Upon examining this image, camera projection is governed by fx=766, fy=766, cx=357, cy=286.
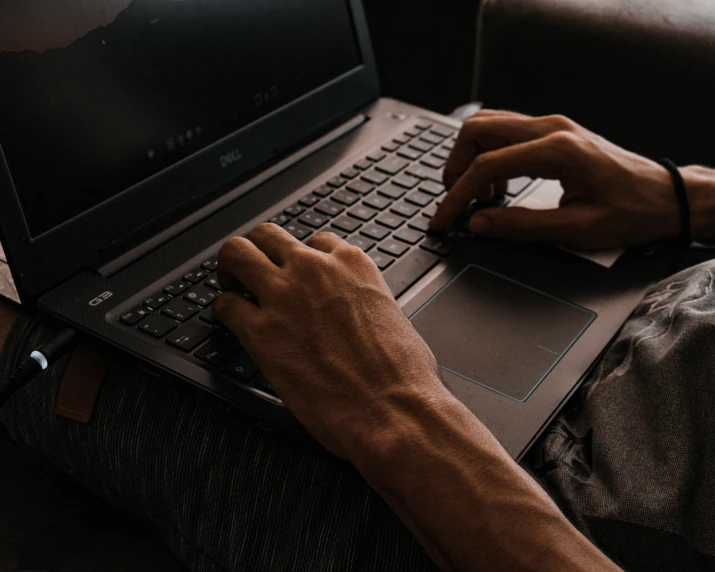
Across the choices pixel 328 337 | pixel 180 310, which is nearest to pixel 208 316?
pixel 180 310

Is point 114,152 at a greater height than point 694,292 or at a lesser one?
greater

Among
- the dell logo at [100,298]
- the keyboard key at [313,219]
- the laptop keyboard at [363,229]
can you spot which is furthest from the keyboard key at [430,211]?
the dell logo at [100,298]

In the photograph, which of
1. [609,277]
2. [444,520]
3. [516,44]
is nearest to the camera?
[444,520]

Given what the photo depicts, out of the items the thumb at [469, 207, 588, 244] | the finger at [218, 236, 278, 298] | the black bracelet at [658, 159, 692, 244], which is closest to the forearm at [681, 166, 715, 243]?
the black bracelet at [658, 159, 692, 244]

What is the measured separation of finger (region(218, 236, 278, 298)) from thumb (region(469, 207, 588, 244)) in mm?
258

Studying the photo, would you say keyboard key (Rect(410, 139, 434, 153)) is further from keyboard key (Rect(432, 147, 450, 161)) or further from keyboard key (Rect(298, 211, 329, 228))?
keyboard key (Rect(298, 211, 329, 228))

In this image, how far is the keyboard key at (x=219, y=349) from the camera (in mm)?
598

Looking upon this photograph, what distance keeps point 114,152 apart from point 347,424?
1.11ft

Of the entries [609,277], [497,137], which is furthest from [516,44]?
[609,277]

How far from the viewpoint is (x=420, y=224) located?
0.78 m

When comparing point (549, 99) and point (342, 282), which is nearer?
point (342, 282)

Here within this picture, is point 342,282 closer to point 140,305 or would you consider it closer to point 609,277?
point 140,305

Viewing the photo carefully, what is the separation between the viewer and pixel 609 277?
2.44 feet

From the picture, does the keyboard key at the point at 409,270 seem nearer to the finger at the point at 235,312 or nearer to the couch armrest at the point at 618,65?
the finger at the point at 235,312
